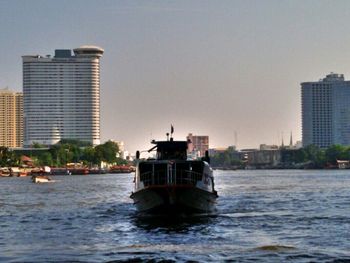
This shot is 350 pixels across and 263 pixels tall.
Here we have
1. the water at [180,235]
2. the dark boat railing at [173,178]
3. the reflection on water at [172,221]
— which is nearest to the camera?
the water at [180,235]

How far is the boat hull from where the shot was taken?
5856 centimetres

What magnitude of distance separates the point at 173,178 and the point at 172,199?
1.84 meters

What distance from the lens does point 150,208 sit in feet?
198

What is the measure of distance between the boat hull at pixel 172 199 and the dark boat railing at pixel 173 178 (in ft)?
2.96

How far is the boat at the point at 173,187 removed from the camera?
2313 inches

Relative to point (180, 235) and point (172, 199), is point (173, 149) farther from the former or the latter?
point (180, 235)

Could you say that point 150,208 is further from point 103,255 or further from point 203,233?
point 103,255

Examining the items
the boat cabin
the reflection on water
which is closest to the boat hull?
the reflection on water

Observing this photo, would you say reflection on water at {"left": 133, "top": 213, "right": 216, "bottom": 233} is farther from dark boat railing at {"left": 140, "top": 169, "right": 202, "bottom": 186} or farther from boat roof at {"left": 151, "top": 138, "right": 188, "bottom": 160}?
boat roof at {"left": 151, "top": 138, "right": 188, "bottom": 160}

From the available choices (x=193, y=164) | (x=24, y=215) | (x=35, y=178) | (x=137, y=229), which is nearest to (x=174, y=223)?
(x=137, y=229)

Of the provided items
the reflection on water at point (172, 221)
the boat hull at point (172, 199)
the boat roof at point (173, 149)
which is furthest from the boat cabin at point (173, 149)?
the reflection on water at point (172, 221)

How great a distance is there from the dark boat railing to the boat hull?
902mm

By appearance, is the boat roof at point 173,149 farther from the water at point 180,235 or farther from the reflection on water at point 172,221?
the reflection on water at point 172,221

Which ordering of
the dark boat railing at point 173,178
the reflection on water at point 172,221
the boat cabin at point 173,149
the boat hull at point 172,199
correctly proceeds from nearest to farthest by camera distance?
the reflection on water at point 172,221, the boat hull at point 172,199, the dark boat railing at point 173,178, the boat cabin at point 173,149
